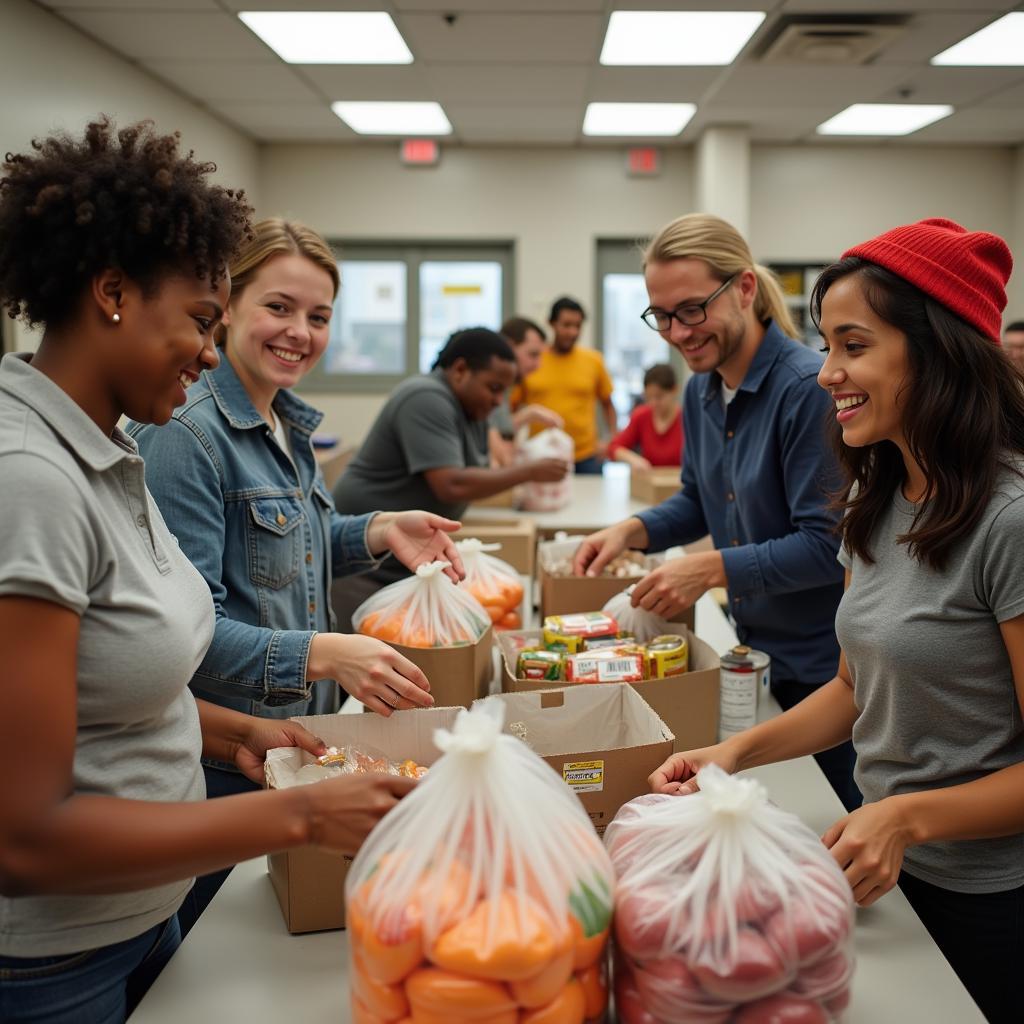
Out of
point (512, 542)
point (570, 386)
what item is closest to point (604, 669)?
point (512, 542)

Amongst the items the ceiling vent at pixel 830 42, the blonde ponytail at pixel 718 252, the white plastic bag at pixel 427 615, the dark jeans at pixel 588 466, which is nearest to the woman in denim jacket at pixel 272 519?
the white plastic bag at pixel 427 615

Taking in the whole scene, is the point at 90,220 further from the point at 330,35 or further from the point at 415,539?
the point at 330,35

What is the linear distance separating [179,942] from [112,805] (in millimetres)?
427

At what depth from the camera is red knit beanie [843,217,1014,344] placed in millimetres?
1202

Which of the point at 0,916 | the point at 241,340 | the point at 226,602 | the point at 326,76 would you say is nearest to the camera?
the point at 0,916

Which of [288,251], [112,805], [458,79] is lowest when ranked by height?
[112,805]

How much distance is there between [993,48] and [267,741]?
17.3 ft

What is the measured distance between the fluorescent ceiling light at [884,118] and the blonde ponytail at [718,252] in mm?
4612

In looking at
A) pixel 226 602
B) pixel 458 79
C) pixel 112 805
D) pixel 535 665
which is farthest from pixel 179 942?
pixel 458 79

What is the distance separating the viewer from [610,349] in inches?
304

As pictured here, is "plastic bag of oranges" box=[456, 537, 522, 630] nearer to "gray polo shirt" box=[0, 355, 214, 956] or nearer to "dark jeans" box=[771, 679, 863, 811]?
"dark jeans" box=[771, 679, 863, 811]

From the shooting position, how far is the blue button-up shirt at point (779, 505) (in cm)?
180

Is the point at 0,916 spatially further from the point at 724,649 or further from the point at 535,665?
the point at 724,649

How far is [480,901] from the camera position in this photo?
2.56 ft
